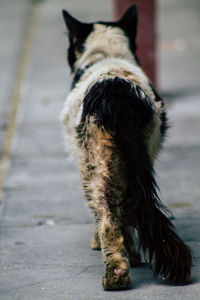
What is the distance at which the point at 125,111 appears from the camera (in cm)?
428

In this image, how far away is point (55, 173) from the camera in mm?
7266

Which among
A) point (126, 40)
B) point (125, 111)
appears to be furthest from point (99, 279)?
point (126, 40)

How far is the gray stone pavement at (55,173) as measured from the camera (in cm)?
444

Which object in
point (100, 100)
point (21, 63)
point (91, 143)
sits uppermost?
point (100, 100)

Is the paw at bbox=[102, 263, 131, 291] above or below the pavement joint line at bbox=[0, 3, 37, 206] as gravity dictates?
above

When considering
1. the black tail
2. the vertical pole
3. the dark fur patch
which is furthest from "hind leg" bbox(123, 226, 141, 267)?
the vertical pole

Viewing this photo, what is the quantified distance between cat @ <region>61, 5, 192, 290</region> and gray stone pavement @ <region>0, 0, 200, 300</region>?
7.5 inches

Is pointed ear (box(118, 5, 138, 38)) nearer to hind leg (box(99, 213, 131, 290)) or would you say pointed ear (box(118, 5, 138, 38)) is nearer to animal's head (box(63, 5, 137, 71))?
animal's head (box(63, 5, 137, 71))

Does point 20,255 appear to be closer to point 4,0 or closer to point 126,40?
point 126,40

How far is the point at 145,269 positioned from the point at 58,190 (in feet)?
7.47

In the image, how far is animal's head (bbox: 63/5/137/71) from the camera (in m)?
5.62

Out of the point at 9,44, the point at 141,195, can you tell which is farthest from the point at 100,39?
the point at 9,44

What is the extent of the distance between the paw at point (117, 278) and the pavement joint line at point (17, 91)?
2630 millimetres

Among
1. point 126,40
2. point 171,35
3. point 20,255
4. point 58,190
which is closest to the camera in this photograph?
point 20,255
